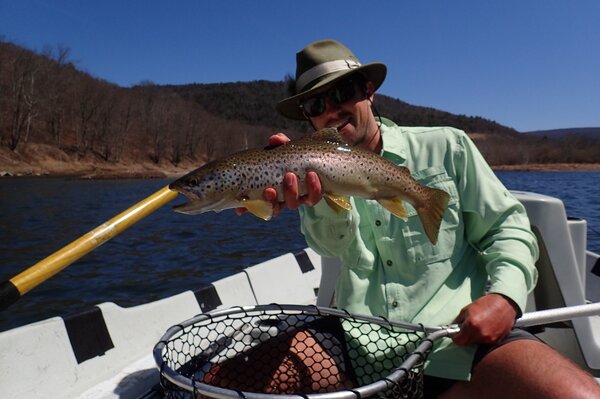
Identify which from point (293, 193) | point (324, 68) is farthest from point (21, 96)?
point (293, 193)

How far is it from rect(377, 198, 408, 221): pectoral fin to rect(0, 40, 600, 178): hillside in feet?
124

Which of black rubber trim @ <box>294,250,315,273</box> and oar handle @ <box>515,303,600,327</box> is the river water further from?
oar handle @ <box>515,303,600,327</box>

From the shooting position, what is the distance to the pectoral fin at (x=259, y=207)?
254cm

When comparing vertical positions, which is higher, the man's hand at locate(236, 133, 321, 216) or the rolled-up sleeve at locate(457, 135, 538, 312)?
the man's hand at locate(236, 133, 321, 216)

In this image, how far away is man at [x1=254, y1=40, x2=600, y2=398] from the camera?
2.20 metres

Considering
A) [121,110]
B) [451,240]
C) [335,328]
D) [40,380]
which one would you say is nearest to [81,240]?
[40,380]

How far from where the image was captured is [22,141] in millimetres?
58781

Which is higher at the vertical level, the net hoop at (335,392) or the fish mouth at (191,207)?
the fish mouth at (191,207)

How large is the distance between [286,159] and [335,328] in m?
1.03

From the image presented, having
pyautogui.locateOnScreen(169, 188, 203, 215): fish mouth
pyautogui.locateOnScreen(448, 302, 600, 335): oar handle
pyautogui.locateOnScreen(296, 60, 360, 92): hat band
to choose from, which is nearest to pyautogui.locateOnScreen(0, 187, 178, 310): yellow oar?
pyautogui.locateOnScreen(169, 188, 203, 215): fish mouth

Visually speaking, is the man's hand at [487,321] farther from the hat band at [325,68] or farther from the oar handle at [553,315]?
the hat band at [325,68]

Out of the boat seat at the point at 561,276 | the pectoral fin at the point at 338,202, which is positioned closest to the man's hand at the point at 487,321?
the pectoral fin at the point at 338,202

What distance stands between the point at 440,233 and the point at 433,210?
0.20 m

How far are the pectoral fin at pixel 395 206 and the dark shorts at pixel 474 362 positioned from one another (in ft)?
2.49
